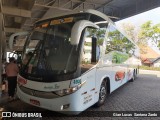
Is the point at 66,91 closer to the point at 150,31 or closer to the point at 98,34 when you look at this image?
the point at 98,34

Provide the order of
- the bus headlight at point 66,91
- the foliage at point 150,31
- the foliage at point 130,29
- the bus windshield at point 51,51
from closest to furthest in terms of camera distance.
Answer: the bus headlight at point 66,91
the bus windshield at point 51,51
the foliage at point 150,31
the foliage at point 130,29

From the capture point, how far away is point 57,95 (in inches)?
209

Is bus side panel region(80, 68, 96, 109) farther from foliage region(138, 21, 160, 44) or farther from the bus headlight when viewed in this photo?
foliage region(138, 21, 160, 44)

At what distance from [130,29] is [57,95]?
4637 centimetres

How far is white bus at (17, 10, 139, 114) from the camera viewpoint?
17.3ft

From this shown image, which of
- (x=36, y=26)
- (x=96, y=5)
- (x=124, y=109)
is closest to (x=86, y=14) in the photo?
(x=36, y=26)

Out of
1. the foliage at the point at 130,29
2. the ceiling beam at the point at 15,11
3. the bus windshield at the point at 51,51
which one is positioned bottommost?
the bus windshield at the point at 51,51

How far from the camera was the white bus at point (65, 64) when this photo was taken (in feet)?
17.3

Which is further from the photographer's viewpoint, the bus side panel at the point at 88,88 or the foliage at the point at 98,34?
the foliage at the point at 98,34

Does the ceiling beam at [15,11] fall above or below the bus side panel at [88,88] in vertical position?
above

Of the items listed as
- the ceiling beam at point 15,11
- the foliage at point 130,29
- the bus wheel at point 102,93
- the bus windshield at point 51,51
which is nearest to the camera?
the bus windshield at point 51,51

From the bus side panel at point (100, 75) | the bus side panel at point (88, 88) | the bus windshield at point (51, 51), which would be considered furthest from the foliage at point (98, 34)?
the bus side panel at point (88, 88)

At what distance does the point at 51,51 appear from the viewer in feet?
19.0

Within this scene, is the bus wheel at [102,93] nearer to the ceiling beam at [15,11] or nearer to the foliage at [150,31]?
the ceiling beam at [15,11]
